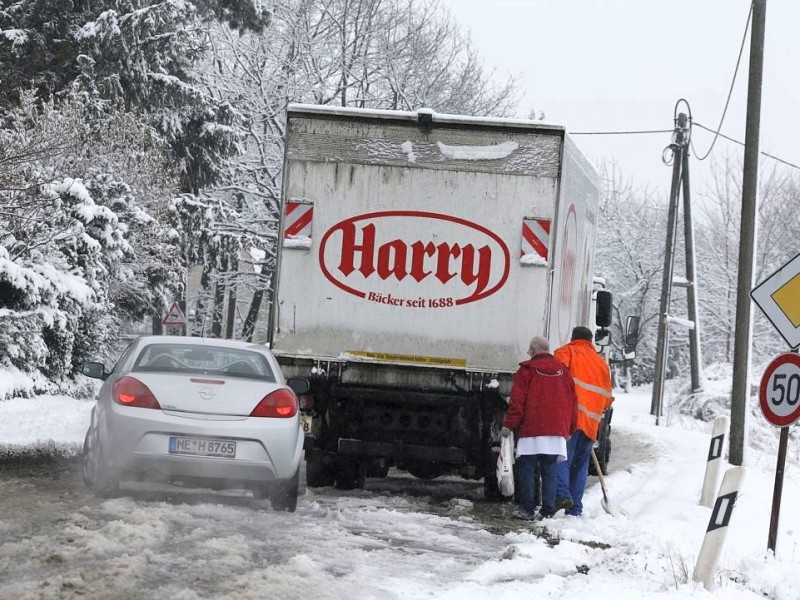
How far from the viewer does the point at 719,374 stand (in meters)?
41.1

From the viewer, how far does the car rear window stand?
409 inches

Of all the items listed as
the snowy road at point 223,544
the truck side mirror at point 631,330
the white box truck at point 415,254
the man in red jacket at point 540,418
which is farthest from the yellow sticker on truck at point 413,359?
the truck side mirror at point 631,330

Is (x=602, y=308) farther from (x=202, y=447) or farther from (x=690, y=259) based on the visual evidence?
(x=690, y=259)

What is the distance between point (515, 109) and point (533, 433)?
31954 millimetres

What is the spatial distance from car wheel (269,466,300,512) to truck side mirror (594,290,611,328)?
22.8 feet

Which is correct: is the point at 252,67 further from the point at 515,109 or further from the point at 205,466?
the point at 205,466

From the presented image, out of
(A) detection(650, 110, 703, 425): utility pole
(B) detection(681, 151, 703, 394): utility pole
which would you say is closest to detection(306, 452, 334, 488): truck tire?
(A) detection(650, 110, 703, 425): utility pole

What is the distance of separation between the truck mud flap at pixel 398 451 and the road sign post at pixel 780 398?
3008mm

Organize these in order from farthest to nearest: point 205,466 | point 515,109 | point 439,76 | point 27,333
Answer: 1. point 515,109
2. point 439,76
3. point 27,333
4. point 205,466

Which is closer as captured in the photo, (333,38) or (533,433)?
(533,433)

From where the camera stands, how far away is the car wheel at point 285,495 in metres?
10.1

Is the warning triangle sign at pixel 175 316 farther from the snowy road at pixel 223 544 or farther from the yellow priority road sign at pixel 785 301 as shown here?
the yellow priority road sign at pixel 785 301

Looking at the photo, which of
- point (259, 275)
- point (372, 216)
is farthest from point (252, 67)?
point (372, 216)

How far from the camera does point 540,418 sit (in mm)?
11219
